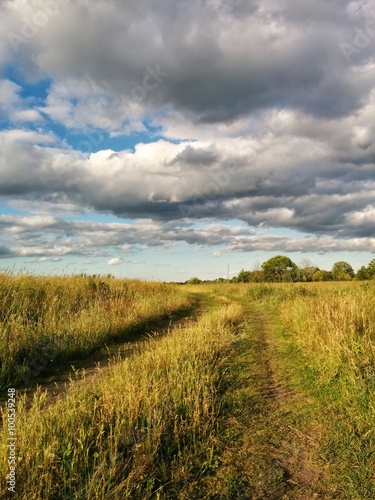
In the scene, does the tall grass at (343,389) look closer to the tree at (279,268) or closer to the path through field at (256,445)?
the path through field at (256,445)

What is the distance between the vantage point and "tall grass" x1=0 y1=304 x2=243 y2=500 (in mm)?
3361

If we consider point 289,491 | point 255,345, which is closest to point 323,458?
point 289,491

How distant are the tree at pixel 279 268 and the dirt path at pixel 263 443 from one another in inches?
2216

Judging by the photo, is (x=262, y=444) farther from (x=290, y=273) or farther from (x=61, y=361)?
(x=290, y=273)

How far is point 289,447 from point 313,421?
35.2 inches

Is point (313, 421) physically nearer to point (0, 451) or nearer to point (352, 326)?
point (352, 326)

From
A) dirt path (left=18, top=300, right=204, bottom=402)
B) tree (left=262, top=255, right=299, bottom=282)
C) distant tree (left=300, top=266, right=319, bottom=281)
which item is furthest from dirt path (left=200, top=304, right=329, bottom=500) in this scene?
distant tree (left=300, top=266, right=319, bottom=281)

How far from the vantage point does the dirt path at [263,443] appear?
3785 millimetres

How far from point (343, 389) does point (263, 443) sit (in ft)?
6.66

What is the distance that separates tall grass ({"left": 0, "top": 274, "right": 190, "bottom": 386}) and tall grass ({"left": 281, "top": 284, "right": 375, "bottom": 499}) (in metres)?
5.43

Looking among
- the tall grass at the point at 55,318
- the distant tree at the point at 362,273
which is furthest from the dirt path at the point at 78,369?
the distant tree at the point at 362,273

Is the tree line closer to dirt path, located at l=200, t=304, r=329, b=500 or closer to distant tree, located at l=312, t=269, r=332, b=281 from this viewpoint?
distant tree, located at l=312, t=269, r=332, b=281

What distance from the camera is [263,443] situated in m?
4.68

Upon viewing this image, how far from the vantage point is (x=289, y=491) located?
148 inches
